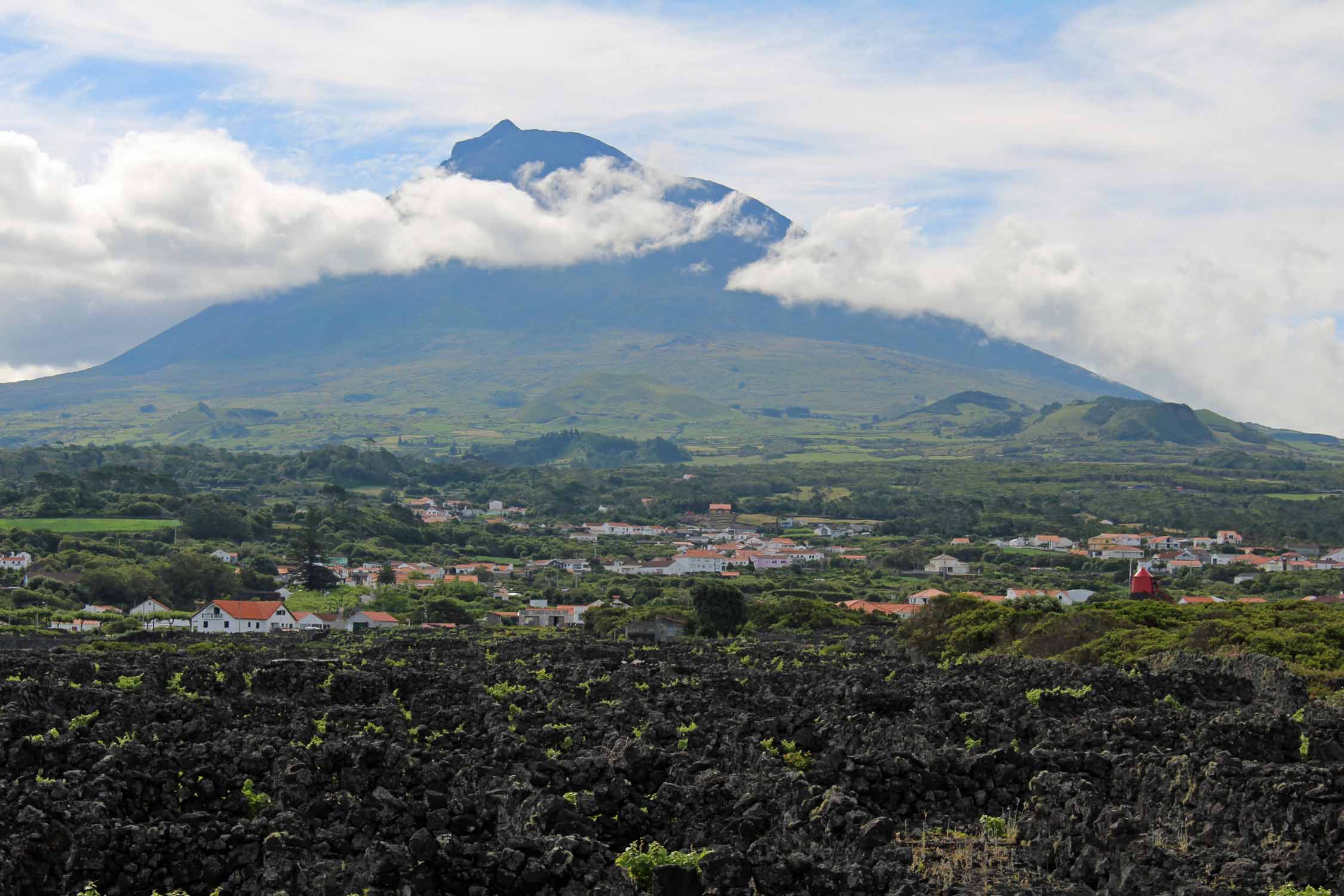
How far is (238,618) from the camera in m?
61.2

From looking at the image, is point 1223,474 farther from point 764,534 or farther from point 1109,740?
point 1109,740

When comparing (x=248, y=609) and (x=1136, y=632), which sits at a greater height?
(x=1136, y=632)

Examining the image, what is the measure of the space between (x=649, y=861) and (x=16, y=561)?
74.2 m

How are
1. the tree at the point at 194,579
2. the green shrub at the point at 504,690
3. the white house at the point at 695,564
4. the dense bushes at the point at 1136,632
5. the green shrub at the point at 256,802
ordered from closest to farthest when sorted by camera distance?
1. the green shrub at the point at 256,802
2. the green shrub at the point at 504,690
3. the dense bushes at the point at 1136,632
4. the tree at the point at 194,579
5. the white house at the point at 695,564

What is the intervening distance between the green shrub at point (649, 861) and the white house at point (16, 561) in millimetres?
70502

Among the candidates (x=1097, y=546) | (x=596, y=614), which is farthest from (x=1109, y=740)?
(x=1097, y=546)

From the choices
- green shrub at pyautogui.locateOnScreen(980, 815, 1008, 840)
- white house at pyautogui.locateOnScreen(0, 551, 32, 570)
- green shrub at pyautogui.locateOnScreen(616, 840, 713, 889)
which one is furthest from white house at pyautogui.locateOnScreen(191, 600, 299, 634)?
green shrub at pyautogui.locateOnScreen(616, 840, 713, 889)

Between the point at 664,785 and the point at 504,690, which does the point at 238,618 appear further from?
the point at 664,785

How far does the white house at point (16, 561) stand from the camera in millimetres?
76656

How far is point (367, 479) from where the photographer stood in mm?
174250

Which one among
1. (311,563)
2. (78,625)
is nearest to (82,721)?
(78,625)

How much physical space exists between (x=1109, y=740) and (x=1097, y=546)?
342 feet

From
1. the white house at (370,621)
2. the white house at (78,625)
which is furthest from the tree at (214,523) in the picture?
the white house at (78,625)

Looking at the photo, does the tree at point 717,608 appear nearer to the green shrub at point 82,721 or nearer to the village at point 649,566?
the village at point 649,566
